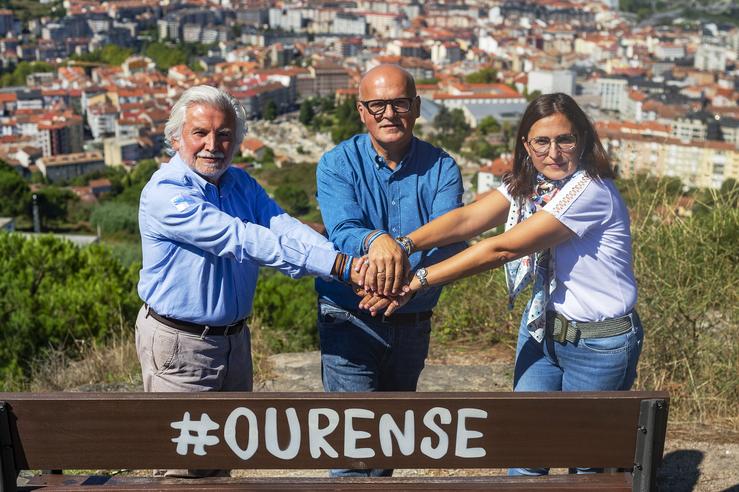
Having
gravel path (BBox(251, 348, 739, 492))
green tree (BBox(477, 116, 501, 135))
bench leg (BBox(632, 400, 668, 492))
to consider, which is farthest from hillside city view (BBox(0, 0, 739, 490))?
bench leg (BBox(632, 400, 668, 492))

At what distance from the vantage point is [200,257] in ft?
5.90

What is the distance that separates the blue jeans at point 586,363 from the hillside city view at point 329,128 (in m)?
0.84

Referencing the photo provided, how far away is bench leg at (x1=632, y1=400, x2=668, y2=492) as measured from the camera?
1446 millimetres

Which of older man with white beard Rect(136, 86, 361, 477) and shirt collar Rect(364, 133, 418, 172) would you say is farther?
shirt collar Rect(364, 133, 418, 172)

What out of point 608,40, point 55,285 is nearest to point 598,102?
point 608,40

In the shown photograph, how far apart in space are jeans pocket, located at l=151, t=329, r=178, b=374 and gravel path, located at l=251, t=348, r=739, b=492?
708mm

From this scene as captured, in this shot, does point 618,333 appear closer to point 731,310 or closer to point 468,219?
point 468,219

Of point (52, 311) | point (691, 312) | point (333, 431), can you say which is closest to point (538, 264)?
point (333, 431)

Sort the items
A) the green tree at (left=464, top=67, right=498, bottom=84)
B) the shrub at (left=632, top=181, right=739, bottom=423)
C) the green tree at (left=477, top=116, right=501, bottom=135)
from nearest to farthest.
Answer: the shrub at (left=632, top=181, right=739, bottom=423) → the green tree at (left=477, top=116, right=501, bottom=135) → the green tree at (left=464, top=67, right=498, bottom=84)

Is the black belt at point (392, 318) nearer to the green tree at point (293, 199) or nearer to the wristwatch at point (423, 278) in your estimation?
the wristwatch at point (423, 278)

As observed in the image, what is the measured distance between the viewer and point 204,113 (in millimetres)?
1811

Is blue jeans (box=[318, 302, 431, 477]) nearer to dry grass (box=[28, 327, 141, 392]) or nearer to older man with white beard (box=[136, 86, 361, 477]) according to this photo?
older man with white beard (box=[136, 86, 361, 477])

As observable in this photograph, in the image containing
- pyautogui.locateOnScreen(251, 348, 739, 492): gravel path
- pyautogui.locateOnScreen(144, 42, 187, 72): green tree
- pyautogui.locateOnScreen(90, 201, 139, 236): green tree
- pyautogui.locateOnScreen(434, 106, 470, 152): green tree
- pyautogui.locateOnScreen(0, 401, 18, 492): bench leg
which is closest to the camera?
pyautogui.locateOnScreen(0, 401, 18, 492): bench leg

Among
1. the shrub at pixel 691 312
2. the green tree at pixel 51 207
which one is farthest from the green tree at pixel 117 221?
the shrub at pixel 691 312
